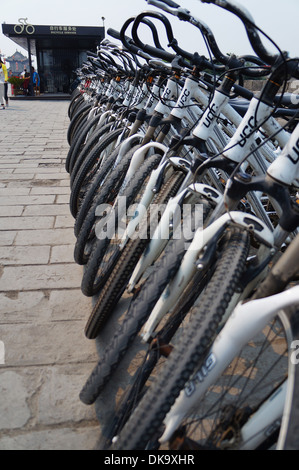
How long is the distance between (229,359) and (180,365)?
181 mm

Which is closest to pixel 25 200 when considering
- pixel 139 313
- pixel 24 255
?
pixel 24 255

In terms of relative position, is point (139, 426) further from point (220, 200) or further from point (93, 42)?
point (93, 42)

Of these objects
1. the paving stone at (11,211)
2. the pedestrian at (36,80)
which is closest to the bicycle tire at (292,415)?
the paving stone at (11,211)

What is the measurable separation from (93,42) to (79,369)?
2410cm

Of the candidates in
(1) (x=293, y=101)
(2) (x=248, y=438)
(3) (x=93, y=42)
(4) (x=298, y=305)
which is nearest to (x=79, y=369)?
(2) (x=248, y=438)

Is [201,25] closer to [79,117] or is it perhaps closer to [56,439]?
[56,439]

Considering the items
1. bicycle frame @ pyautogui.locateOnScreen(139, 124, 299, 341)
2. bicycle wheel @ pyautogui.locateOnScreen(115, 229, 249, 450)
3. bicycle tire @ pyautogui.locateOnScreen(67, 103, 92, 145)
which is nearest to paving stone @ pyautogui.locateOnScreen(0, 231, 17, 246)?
bicycle frame @ pyautogui.locateOnScreen(139, 124, 299, 341)

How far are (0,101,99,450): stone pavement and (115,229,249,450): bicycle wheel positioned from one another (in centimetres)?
50
